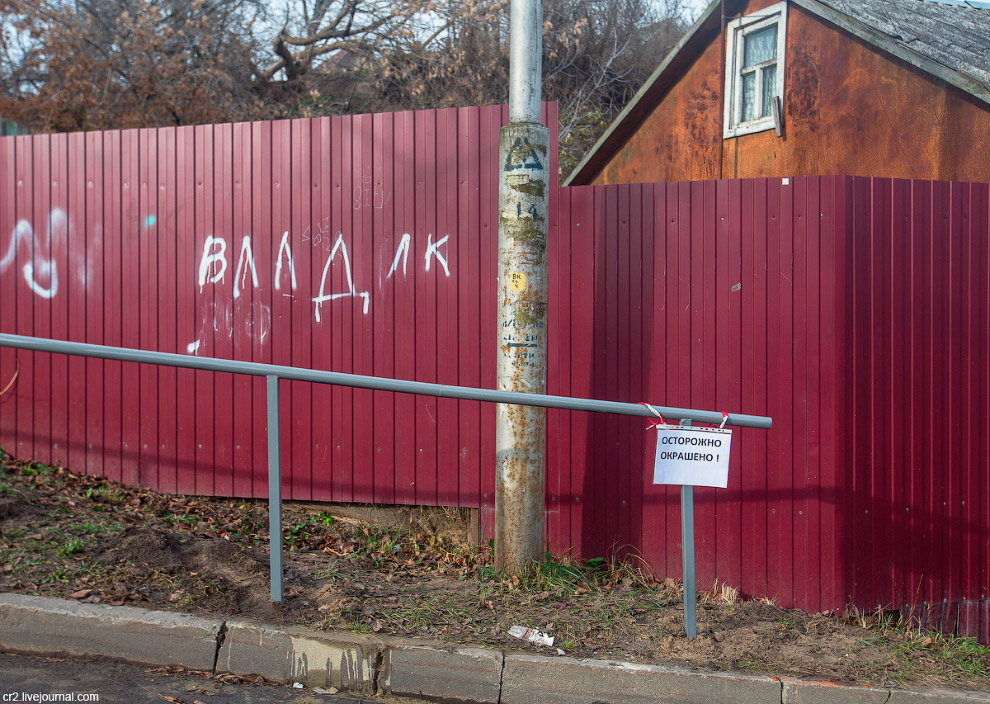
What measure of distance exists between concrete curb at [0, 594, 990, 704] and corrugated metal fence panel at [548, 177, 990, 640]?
1.41 metres

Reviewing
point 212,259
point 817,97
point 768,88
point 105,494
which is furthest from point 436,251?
point 768,88

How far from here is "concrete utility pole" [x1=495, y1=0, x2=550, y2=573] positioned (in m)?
4.44

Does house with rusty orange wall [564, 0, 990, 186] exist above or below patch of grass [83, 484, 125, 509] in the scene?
above

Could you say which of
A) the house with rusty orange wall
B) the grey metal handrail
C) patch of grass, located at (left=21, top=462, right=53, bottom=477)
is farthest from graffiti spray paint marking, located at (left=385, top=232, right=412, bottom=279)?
the house with rusty orange wall

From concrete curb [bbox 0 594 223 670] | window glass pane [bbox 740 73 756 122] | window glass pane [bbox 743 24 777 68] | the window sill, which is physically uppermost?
window glass pane [bbox 743 24 777 68]

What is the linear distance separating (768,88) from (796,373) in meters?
5.55

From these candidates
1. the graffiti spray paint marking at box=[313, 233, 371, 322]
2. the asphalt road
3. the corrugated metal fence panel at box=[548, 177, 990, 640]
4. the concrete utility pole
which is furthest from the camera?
the graffiti spray paint marking at box=[313, 233, 371, 322]

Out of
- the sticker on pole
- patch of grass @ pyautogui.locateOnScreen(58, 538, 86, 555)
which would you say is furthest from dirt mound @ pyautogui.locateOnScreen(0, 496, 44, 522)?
the sticker on pole

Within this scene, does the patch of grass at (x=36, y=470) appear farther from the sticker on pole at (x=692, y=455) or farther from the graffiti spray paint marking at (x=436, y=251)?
the sticker on pole at (x=692, y=455)

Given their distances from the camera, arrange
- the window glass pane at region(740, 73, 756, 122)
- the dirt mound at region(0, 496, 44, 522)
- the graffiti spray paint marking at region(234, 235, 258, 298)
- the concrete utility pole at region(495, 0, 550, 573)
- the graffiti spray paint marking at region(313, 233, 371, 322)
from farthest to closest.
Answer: the window glass pane at region(740, 73, 756, 122)
the graffiti spray paint marking at region(234, 235, 258, 298)
the graffiti spray paint marking at region(313, 233, 371, 322)
the dirt mound at region(0, 496, 44, 522)
the concrete utility pole at region(495, 0, 550, 573)

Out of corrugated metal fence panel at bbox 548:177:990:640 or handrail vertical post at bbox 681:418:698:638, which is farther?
corrugated metal fence panel at bbox 548:177:990:640

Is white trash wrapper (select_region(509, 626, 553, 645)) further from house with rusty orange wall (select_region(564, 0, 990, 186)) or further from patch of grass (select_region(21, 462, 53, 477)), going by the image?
house with rusty orange wall (select_region(564, 0, 990, 186))

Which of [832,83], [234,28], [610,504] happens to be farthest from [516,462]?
[234,28]

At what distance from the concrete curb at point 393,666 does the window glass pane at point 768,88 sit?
23.5 ft
